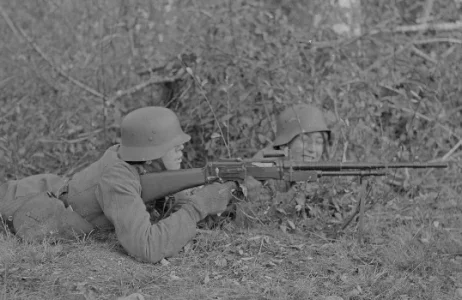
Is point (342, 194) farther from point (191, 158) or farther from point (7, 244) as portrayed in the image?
point (7, 244)

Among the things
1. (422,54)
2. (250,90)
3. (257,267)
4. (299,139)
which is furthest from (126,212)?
(422,54)

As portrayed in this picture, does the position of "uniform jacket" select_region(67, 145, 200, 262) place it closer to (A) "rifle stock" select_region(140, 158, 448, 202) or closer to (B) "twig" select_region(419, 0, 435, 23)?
(A) "rifle stock" select_region(140, 158, 448, 202)

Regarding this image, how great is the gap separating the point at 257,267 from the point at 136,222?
3.01ft

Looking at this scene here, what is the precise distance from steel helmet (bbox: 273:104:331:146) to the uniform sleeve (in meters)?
1.41

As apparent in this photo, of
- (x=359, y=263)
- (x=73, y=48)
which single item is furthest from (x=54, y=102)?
(x=359, y=263)

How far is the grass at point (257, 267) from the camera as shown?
3850mm

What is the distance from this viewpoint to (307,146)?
5367 millimetres

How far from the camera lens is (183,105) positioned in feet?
21.2

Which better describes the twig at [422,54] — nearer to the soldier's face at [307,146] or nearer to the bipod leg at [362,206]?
the soldier's face at [307,146]

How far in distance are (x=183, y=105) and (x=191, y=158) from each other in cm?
61

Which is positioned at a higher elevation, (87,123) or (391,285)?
(87,123)

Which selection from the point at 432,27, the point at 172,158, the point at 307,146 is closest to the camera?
the point at 172,158

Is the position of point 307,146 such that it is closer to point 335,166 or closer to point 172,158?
point 335,166

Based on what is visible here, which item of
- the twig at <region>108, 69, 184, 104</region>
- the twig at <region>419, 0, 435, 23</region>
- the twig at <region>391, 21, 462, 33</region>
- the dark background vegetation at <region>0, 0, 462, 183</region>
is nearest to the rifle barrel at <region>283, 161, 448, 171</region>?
the dark background vegetation at <region>0, 0, 462, 183</region>
